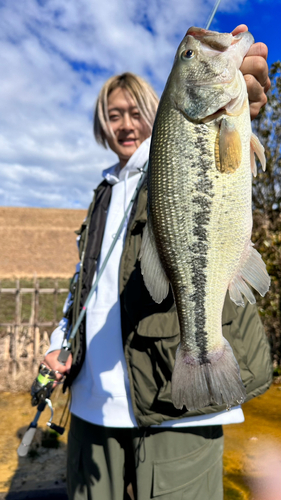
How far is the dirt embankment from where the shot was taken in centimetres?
3319

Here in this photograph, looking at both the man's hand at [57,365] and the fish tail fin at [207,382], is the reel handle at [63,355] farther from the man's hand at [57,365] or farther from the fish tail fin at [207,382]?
the fish tail fin at [207,382]

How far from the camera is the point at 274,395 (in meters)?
7.06

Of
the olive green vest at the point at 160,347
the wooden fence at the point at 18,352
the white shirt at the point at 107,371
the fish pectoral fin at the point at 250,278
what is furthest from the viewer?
the wooden fence at the point at 18,352

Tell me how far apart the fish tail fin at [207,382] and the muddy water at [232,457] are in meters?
3.85

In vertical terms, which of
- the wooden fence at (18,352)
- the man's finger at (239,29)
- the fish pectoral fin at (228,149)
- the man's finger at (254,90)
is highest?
the man's finger at (239,29)

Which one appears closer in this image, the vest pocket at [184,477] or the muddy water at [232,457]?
the vest pocket at [184,477]

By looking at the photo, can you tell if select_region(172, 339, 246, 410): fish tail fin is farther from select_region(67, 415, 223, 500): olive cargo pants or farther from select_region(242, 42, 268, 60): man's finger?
select_region(242, 42, 268, 60): man's finger

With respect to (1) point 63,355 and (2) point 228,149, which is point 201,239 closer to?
(2) point 228,149

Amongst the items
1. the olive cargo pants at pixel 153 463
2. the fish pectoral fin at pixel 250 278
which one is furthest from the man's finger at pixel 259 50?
the olive cargo pants at pixel 153 463

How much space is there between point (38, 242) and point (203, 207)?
1766 inches

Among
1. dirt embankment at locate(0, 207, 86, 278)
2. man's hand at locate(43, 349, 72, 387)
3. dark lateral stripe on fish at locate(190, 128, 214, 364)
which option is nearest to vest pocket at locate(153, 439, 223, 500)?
dark lateral stripe on fish at locate(190, 128, 214, 364)

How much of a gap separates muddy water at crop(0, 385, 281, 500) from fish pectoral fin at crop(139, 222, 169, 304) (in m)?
4.08

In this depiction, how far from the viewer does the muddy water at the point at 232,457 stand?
4.63m

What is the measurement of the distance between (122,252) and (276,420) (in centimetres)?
530
